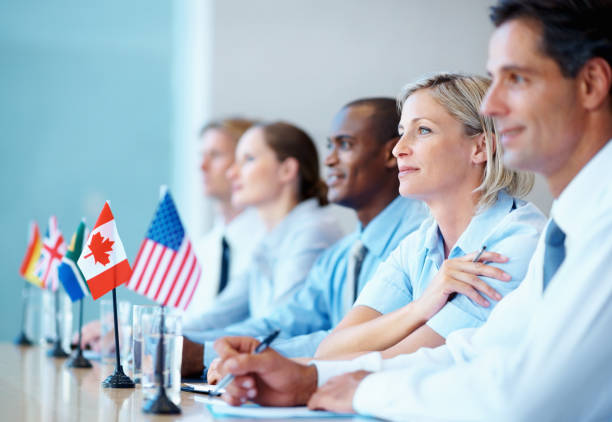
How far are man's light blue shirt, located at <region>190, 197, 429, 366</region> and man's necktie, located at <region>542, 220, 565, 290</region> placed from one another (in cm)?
110

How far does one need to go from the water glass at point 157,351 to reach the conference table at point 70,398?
0.14ft

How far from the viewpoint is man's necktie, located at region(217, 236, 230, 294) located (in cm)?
402

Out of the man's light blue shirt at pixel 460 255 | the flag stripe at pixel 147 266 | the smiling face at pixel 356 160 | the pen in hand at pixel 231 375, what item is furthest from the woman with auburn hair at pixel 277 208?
the pen in hand at pixel 231 375

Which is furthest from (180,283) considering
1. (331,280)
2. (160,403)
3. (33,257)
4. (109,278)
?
(33,257)

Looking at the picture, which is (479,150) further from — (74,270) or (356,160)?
(74,270)

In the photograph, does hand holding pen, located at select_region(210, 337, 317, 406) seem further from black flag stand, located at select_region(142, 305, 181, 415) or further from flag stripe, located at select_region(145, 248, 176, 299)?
flag stripe, located at select_region(145, 248, 176, 299)

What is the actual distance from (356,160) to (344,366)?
1336 millimetres

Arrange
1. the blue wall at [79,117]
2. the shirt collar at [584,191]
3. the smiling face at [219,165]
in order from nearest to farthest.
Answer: the shirt collar at [584,191] < the smiling face at [219,165] < the blue wall at [79,117]

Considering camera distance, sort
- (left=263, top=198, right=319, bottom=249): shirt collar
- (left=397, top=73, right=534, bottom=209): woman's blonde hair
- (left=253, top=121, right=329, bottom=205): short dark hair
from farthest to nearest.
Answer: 1. (left=253, top=121, right=329, bottom=205): short dark hair
2. (left=263, top=198, right=319, bottom=249): shirt collar
3. (left=397, top=73, right=534, bottom=209): woman's blonde hair

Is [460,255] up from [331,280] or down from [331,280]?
up

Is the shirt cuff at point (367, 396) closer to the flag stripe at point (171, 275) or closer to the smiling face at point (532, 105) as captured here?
the smiling face at point (532, 105)

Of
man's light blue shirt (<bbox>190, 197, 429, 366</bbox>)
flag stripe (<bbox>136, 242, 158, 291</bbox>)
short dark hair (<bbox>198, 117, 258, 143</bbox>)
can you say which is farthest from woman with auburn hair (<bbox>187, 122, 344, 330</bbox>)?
flag stripe (<bbox>136, 242, 158, 291</bbox>)

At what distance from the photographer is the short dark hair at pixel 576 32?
135cm

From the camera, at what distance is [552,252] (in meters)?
1.38
